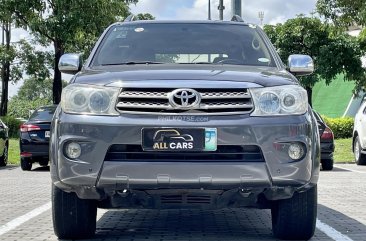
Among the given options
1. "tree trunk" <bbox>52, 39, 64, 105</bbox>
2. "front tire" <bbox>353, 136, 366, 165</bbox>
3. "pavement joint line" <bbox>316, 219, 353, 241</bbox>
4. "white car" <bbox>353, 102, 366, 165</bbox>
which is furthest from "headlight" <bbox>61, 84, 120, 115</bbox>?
"tree trunk" <bbox>52, 39, 64, 105</bbox>

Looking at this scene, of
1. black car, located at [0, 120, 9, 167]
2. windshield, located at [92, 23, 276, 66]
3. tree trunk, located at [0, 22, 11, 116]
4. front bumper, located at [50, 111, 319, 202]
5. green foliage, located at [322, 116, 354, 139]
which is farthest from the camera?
tree trunk, located at [0, 22, 11, 116]

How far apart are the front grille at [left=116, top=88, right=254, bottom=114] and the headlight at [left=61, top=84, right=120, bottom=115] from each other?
0.07m

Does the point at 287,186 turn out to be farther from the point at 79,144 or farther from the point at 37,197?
the point at 37,197

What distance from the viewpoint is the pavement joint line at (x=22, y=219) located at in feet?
22.3

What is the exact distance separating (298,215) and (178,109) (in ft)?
4.74

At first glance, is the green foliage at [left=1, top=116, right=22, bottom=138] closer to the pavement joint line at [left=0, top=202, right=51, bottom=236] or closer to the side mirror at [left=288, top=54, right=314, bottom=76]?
the pavement joint line at [left=0, top=202, right=51, bottom=236]

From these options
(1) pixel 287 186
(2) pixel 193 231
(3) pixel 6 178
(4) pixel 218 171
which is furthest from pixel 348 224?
(3) pixel 6 178

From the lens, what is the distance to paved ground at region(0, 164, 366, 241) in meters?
6.36

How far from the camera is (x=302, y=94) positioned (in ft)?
→ 17.8

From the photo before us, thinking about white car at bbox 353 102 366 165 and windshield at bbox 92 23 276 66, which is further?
white car at bbox 353 102 366 165

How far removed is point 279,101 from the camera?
5.32 metres

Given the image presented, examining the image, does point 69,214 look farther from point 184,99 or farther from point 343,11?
point 343,11

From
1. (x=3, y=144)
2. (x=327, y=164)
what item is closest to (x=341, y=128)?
(x=327, y=164)

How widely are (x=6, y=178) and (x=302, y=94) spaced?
30.3 ft
